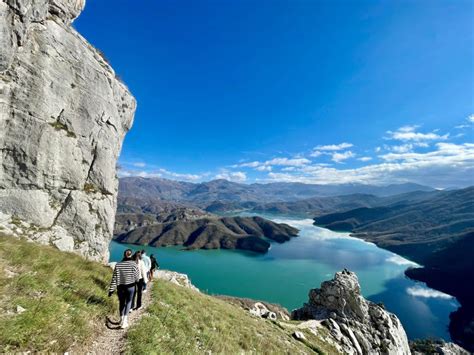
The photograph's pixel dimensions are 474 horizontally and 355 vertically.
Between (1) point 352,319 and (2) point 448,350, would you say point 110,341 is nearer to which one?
(1) point 352,319

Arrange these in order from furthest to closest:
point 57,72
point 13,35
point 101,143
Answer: point 101,143 → point 57,72 → point 13,35

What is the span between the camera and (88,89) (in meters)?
30.8

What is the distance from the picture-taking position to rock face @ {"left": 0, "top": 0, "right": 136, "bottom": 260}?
22062 mm

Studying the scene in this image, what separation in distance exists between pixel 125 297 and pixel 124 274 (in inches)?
34.5

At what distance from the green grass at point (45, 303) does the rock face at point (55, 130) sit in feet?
55.7

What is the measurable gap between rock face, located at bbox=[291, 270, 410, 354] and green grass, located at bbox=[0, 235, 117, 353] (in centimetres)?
2861

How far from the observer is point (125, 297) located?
8.53 m

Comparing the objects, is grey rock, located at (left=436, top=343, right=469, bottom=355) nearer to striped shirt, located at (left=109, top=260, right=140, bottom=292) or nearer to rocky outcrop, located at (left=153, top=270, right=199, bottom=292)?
rocky outcrop, located at (left=153, top=270, right=199, bottom=292)

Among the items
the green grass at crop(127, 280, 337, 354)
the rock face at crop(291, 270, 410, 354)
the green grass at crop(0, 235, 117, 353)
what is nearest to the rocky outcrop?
the green grass at crop(127, 280, 337, 354)

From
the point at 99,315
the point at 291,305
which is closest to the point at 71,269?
the point at 99,315

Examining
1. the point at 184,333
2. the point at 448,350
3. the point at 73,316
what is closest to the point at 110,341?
the point at 73,316

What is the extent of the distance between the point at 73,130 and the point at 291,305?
109611mm

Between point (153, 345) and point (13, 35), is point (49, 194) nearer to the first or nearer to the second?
point (13, 35)

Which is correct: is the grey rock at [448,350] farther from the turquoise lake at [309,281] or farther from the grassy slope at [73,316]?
the grassy slope at [73,316]
